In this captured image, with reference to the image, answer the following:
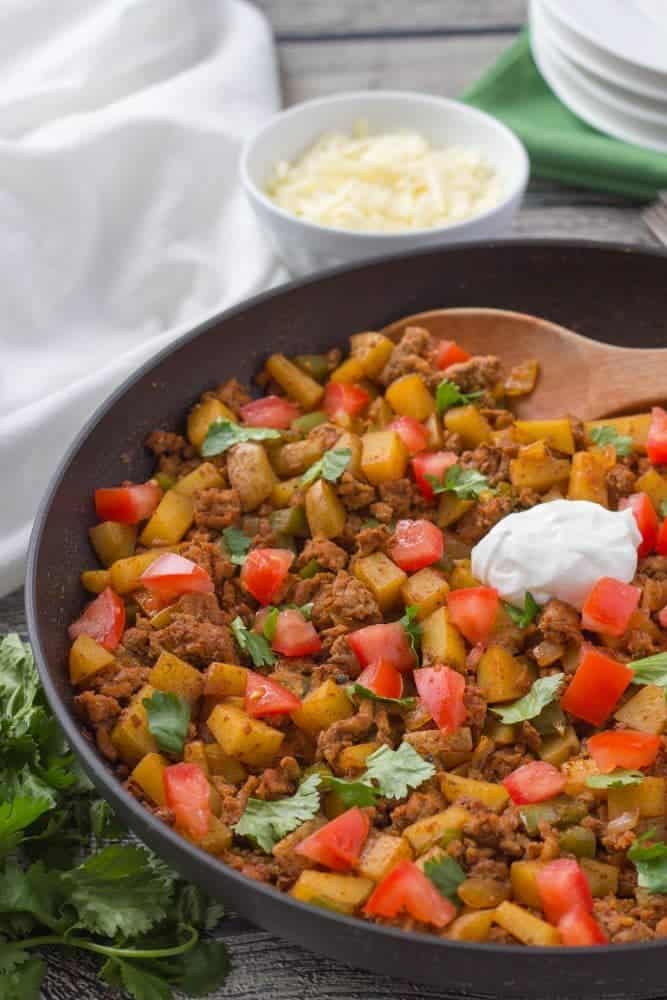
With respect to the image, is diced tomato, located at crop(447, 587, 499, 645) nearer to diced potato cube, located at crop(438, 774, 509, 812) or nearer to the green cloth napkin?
diced potato cube, located at crop(438, 774, 509, 812)

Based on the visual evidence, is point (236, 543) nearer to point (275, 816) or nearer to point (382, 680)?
point (382, 680)

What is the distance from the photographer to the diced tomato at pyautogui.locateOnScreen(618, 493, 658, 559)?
3.72m

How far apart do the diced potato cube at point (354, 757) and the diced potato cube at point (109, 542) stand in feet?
3.05

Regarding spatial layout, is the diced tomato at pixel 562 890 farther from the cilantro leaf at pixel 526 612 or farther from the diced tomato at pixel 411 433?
the diced tomato at pixel 411 433

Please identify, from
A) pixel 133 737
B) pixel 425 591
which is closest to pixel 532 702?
pixel 425 591

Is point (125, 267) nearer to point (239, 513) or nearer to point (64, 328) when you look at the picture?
point (64, 328)

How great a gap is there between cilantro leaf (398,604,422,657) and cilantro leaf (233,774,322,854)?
0.51 meters

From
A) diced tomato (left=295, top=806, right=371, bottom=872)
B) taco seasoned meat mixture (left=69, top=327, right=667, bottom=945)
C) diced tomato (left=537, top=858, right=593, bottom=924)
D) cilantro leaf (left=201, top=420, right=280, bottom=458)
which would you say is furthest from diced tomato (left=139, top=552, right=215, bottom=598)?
diced tomato (left=537, top=858, right=593, bottom=924)

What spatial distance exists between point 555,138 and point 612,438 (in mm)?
1948

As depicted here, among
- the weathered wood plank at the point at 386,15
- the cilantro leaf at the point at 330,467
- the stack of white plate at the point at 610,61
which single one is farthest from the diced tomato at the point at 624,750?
the weathered wood plank at the point at 386,15

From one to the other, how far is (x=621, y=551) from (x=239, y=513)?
110 centimetres

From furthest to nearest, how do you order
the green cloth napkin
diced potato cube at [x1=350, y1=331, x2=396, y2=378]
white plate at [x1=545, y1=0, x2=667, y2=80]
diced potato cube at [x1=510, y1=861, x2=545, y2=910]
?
1. the green cloth napkin
2. white plate at [x1=545, y1=0, x2=667, y2=80]
3. diced potato cube at [x1=350, y1=331, x2=396, y2=378]
4. diced potato cube at [x1=510, y1=861, x2=545, y2=910]

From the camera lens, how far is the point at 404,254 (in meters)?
4.34

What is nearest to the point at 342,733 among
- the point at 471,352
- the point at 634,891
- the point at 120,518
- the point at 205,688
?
the point at 205,688
